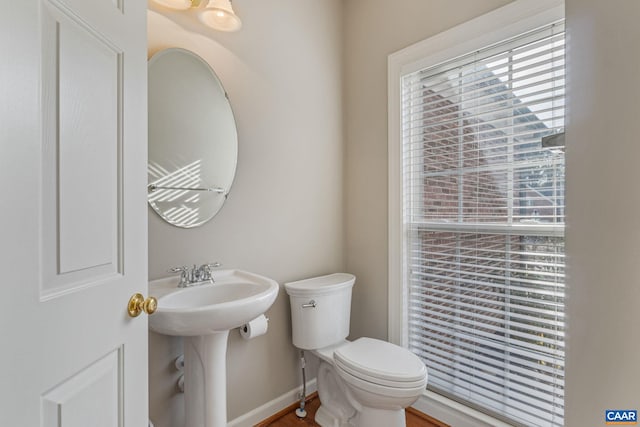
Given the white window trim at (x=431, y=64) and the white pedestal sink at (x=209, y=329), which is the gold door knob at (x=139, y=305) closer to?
the white pedestal sink at (x=209, y=329)

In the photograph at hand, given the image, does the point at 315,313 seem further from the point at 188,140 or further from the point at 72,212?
the point at 72,212

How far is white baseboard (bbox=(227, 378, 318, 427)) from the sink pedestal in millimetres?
391

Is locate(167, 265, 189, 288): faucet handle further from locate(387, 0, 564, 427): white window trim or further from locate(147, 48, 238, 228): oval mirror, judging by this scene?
locate(387, 0, 564, 427): white window trim

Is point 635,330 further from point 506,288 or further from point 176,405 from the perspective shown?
point 176,405

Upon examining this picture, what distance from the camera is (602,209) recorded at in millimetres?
379

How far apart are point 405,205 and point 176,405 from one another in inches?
62.1

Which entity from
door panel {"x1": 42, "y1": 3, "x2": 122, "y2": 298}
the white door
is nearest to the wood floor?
the white door

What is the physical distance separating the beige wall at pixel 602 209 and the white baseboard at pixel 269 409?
157cm

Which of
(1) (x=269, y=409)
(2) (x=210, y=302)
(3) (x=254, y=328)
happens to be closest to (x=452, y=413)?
(1) (x=269, y=409)

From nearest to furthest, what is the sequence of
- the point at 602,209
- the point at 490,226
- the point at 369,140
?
the point at 602,209, the point at 490,226, the point at 369,140

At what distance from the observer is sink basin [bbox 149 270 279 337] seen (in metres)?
0.98

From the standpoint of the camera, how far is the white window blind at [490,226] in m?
1.31

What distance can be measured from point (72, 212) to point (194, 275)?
75 cm

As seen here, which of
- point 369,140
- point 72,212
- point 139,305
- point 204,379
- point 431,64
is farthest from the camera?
point 369,140
